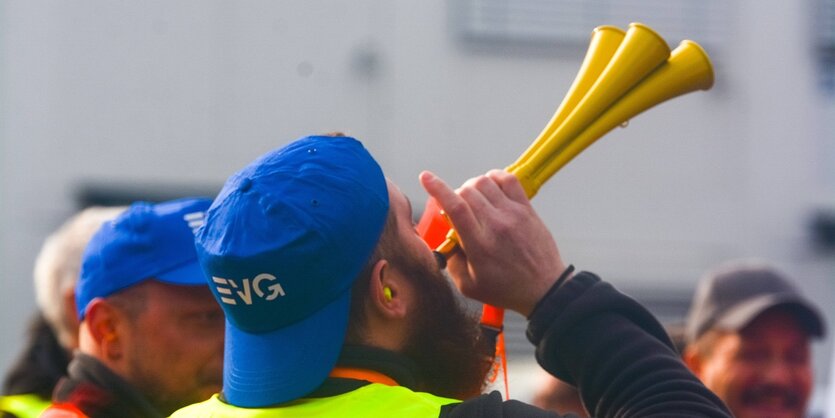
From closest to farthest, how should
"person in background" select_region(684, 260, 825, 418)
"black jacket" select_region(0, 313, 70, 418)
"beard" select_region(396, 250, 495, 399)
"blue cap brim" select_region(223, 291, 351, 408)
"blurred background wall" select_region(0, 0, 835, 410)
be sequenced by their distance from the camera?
1. "blue cap brim" select_region(223, 291, 351, 408)
2. "beard" select_region(396, 250, 495, 399)
3. "black jacket" select_region(0, 313, 70, 418)
4. "person in background" select_region(684, 260, 825, 418)
5. "blurred background wall" select_region(0, 0, 835, 410)

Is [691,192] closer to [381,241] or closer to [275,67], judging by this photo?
[275,67]

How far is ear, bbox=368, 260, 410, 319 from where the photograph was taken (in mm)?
1787

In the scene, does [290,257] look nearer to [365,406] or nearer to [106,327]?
[365,406]

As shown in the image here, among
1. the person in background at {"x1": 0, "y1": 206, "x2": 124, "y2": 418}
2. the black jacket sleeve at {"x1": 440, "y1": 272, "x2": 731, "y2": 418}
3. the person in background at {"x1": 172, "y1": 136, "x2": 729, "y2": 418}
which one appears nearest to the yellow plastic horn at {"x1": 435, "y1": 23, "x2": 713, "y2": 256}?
the person in background at {"x1": 172, "y1": 136, "x2": 729, "y2": 418}

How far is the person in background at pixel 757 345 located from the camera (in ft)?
11.8

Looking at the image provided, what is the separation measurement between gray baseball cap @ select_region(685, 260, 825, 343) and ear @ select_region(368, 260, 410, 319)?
2.07 meters

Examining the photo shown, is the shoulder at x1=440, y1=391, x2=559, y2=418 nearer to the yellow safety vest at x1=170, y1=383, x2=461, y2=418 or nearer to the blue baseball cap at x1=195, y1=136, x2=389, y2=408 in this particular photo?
the yellow safety vest at x1=170, y1=383, x2=461, y2=418

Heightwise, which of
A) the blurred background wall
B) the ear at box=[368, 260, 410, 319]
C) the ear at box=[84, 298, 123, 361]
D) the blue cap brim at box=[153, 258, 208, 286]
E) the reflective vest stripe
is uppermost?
the ear at box=[368, 260, 410, 319]

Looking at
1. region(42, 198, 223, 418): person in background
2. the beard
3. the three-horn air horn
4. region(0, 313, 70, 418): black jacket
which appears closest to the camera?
the beard

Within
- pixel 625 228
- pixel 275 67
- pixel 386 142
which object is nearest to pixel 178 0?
pixel 275 67

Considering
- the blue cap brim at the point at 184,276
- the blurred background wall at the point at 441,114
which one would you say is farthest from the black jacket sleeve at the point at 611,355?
the blurred background wall at the point at 441,114

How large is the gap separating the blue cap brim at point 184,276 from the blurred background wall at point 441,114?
547 cm

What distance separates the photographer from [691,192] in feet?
31.1

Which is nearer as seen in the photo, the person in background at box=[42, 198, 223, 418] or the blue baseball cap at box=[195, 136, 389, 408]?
the blue baseball cap at box=[195, 136, 389, 408]
